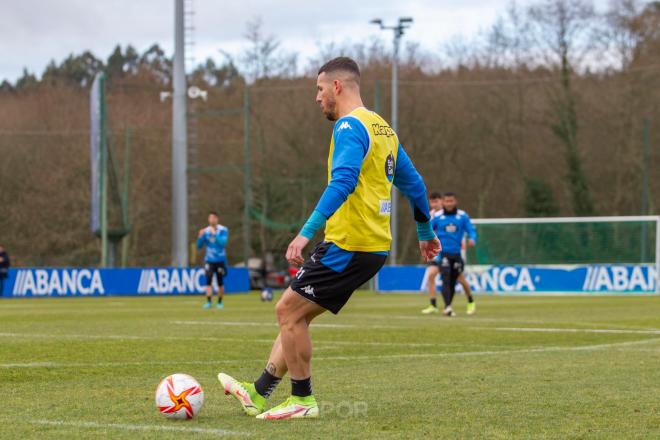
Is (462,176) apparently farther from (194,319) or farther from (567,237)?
(194,319)

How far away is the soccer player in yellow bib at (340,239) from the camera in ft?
21.8

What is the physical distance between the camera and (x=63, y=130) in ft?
178

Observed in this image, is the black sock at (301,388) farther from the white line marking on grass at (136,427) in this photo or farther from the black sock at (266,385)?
the white line marking on grass at (136,427)

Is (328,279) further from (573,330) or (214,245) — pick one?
(214,245)

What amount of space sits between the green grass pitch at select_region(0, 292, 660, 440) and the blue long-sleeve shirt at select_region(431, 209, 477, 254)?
10.5 ft

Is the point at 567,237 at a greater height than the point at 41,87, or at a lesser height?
lesser

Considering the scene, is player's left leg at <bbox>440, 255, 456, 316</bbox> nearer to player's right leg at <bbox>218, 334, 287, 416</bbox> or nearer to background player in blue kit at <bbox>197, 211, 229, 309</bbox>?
background player in blue kit at <bbox>197, 211, 229, 309</bbox>

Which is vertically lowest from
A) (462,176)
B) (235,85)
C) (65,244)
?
(65,244)

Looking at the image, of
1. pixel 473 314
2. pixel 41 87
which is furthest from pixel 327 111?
pixel 41 87

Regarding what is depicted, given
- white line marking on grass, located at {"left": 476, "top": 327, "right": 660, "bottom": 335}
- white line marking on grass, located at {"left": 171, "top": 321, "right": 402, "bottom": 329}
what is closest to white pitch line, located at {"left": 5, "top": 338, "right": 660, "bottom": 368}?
white line marking on grass, located at {"left": 476, "top": 327, "right": 660, "bottom": 335}

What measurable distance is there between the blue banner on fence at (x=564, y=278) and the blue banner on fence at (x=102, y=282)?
8696mm

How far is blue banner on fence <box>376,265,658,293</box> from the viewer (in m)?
34.1

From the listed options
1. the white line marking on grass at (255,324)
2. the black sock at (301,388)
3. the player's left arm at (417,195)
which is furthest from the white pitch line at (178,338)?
the black sock at (301,388)

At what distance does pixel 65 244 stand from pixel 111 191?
1292cm
